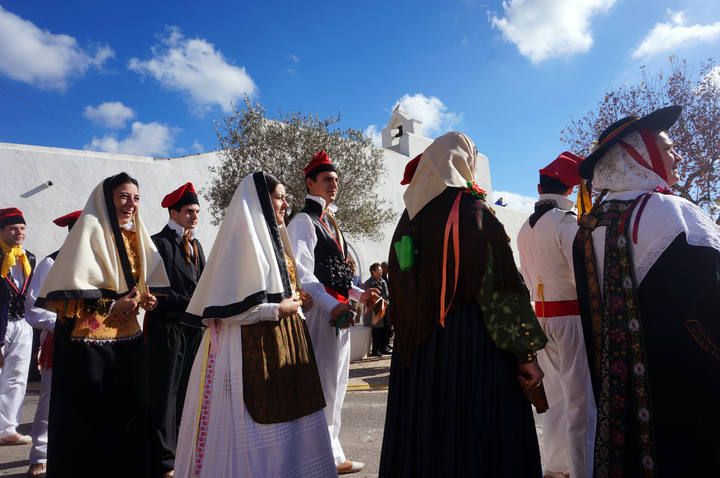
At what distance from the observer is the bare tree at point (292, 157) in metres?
14.5

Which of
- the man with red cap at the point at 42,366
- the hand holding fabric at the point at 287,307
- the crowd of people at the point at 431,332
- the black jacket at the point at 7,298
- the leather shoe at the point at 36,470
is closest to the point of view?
the crowd of people at the point at 431,332

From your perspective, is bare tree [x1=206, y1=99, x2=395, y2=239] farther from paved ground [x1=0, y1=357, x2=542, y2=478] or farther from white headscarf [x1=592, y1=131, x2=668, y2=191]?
white headscarf [x1=592, y1=131, x2=668, y2=191]

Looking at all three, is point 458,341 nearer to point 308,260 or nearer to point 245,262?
point 245,262

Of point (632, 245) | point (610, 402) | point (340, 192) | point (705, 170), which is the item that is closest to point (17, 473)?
point (610, 402)

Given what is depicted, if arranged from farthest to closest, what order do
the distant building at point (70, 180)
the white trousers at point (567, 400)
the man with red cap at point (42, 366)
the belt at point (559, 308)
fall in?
the distant building at point (70, 180), the man with red cap at point (42, 366), the belt at point (559, 308), the white trousers at point (567, 400)

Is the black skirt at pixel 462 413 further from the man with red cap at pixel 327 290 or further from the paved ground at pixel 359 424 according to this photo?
the paved ground at pixel 359 424

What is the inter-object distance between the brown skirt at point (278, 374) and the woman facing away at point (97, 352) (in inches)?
38.9

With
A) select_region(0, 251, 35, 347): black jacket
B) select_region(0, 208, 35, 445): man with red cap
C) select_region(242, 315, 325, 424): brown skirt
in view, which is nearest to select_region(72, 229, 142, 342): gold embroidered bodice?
select_region(242, 315, 325, 424): brown skirt

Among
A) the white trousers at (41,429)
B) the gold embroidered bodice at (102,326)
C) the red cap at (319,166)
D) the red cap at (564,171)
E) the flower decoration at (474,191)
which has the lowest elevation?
the white trousers at (41,429)

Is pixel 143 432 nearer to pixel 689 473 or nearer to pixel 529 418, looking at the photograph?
pixel 529 418

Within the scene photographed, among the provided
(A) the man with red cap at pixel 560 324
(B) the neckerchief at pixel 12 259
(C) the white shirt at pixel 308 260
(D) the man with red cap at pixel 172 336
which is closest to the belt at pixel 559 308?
(A) the man with red cap at pixel 560 324

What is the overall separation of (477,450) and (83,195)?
14.9 m

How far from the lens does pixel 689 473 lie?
2293mm

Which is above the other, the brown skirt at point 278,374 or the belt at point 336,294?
the belt at point 336,294
